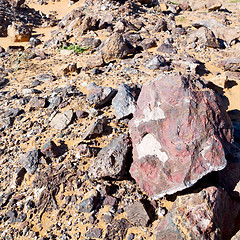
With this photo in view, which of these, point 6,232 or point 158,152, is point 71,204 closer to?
point 6,232

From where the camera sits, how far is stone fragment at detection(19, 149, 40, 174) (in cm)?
342

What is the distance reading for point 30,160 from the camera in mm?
3484

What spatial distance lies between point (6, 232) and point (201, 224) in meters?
2.26

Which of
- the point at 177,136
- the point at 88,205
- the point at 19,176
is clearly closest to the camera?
the point at 177,136

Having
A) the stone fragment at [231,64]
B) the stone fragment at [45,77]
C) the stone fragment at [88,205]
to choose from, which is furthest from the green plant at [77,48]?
the stone fragment at [88,205]

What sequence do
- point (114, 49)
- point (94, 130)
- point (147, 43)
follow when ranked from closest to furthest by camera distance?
point (94, 130) < point (114, 49) < point (147, 43)

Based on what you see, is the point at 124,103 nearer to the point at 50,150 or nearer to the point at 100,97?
the point at 100,97

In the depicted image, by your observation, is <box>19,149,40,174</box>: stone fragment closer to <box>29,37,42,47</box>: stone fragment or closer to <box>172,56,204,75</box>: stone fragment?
<box>172,56,204,75</box>: stone fragment

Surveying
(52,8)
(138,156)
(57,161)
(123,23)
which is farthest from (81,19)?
(138,156)

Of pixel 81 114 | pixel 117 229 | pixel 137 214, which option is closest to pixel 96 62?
pixel 81 114

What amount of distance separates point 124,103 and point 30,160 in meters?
1.74

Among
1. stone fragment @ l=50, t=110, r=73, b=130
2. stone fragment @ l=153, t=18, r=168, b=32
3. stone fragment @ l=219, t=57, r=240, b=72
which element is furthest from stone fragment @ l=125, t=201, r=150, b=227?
stone fragment @ l=153, t=18, r=168, b=32

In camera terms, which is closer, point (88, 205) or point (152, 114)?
point (152, 114)

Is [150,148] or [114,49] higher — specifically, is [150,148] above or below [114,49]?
above
